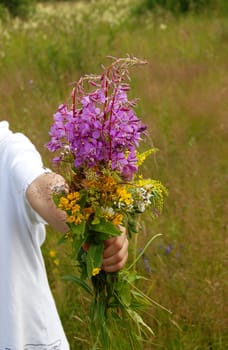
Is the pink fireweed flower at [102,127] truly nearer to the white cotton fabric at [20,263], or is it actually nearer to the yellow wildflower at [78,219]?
the yellow wildflower at [78,219]

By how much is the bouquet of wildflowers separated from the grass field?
1.71ft

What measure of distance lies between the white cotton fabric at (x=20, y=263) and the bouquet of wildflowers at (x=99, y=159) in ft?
0.87

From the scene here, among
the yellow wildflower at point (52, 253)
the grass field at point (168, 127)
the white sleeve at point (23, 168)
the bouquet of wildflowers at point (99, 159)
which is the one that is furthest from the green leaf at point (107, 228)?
the yellow wildflower at point (52, 253)

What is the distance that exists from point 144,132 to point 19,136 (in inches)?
17.9

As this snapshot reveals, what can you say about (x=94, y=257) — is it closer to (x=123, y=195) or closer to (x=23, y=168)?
(x=123, y=195)

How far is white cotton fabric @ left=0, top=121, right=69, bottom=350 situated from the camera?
133cm

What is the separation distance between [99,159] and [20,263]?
0.48 metres

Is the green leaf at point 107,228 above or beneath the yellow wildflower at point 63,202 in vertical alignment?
beneath

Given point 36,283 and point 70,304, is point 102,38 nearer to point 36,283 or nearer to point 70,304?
point 70,304

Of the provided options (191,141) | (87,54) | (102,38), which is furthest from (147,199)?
(102,38)

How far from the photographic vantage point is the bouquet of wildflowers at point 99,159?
99 centimetres

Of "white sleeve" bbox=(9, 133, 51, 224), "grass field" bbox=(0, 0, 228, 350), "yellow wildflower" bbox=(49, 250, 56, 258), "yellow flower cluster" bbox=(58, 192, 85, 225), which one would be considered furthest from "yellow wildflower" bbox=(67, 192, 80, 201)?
"yellow wildflower" bbox=(49, 250, 56, 258)

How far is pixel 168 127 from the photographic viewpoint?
3695 mm

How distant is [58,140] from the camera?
1037 mm
